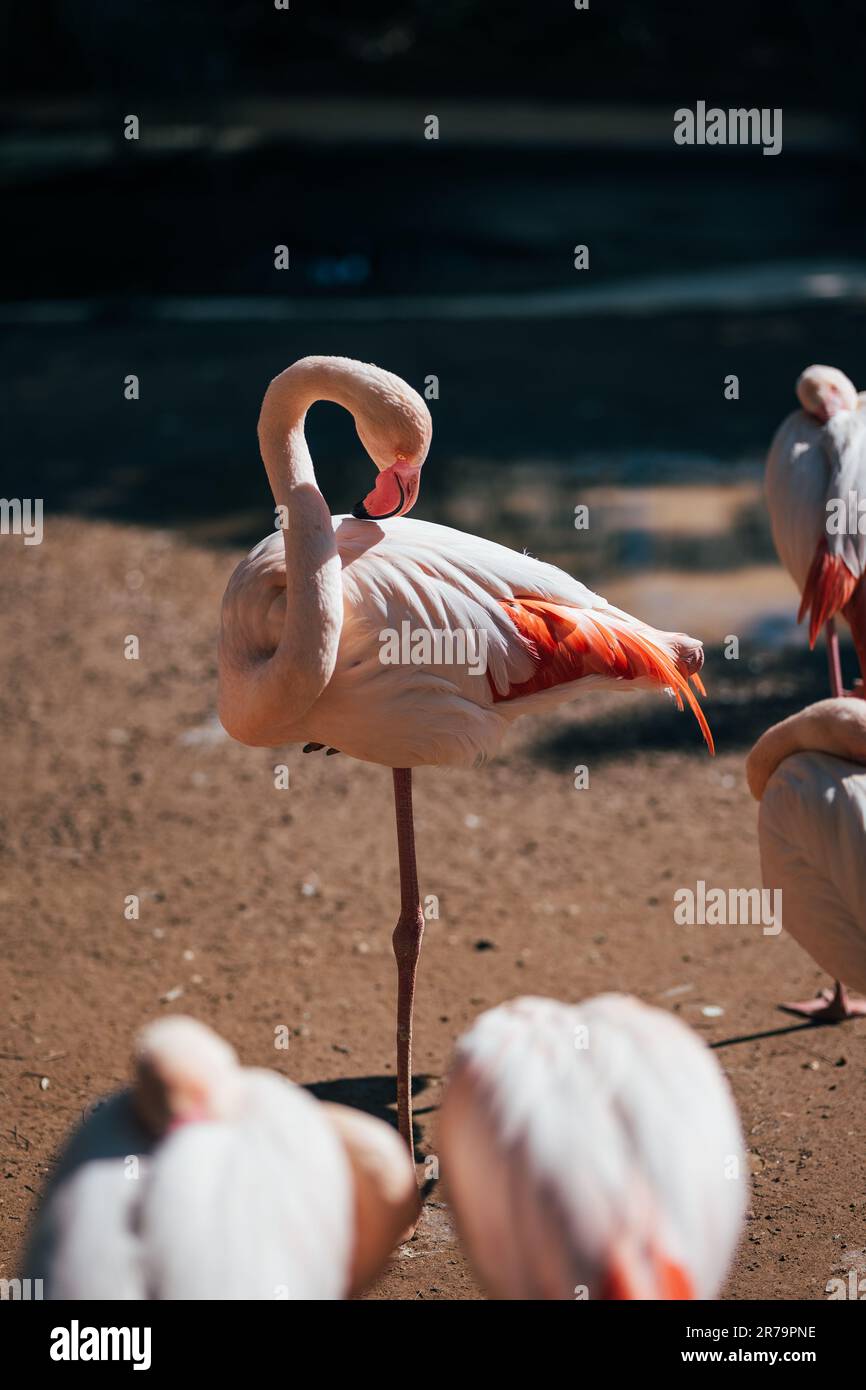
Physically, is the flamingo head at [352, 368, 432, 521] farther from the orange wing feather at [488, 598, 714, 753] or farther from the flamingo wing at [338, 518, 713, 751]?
the orange wing feather at [488, 598, 714, 753]

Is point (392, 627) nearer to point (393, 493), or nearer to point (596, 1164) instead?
point (393, 493)

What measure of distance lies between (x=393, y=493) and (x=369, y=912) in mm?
1868

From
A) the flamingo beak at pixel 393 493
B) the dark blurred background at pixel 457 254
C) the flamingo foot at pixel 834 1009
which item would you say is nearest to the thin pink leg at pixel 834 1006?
the flamingo foot at pixel 834 1009

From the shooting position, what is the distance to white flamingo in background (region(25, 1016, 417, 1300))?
1877mm

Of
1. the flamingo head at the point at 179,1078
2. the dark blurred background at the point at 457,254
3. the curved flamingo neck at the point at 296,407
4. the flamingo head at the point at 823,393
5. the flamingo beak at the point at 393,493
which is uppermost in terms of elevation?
the dark blurred background at the point at 457,254

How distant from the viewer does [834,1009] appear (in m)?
4.23

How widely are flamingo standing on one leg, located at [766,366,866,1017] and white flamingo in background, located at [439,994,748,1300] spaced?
216 cm

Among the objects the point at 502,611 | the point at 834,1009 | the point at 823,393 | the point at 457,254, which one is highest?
the point at 457,254

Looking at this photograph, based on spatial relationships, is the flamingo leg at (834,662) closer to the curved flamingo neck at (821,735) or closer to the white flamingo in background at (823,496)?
the white flamingo in background at (823,496)

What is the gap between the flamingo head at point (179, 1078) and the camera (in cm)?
191

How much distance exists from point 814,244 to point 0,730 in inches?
456

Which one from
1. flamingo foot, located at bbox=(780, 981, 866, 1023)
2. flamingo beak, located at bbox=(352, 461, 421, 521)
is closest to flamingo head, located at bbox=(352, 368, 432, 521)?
flamingo beak, located at bbox=(352, 461, 421, 521)

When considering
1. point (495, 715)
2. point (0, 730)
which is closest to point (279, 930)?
point (495, 715)

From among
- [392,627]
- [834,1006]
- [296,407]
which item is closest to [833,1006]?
[834,1006]
